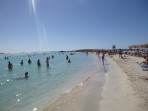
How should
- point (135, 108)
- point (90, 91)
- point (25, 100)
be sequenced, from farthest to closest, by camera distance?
point (90, 91), point (25, 100), point (135, 108)

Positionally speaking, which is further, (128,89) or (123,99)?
(128,89)

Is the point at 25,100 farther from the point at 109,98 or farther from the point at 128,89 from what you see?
the point at 128,89

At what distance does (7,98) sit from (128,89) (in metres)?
8.37

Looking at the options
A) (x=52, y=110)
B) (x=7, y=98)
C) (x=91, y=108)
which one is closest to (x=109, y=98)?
(x=91, y=108)

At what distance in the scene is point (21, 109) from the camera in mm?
9633

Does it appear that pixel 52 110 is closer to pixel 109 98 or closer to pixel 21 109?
pixel 21 109

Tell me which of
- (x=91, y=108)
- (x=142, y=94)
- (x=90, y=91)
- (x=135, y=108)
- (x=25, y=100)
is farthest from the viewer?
(x=90, y=91)

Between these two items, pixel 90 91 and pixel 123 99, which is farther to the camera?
pixel 90 91

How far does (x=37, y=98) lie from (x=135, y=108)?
6.58m

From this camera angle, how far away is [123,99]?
9.55 meters

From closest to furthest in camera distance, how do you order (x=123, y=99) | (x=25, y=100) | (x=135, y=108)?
(x=135, y=108), (x=123, y=99), (x=25, y=100)

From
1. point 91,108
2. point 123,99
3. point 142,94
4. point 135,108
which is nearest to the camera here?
point 135,108

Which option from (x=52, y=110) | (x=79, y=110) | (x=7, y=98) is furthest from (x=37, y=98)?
(x=79, y=110)

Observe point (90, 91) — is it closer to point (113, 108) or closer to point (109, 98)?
point (109, 98)
